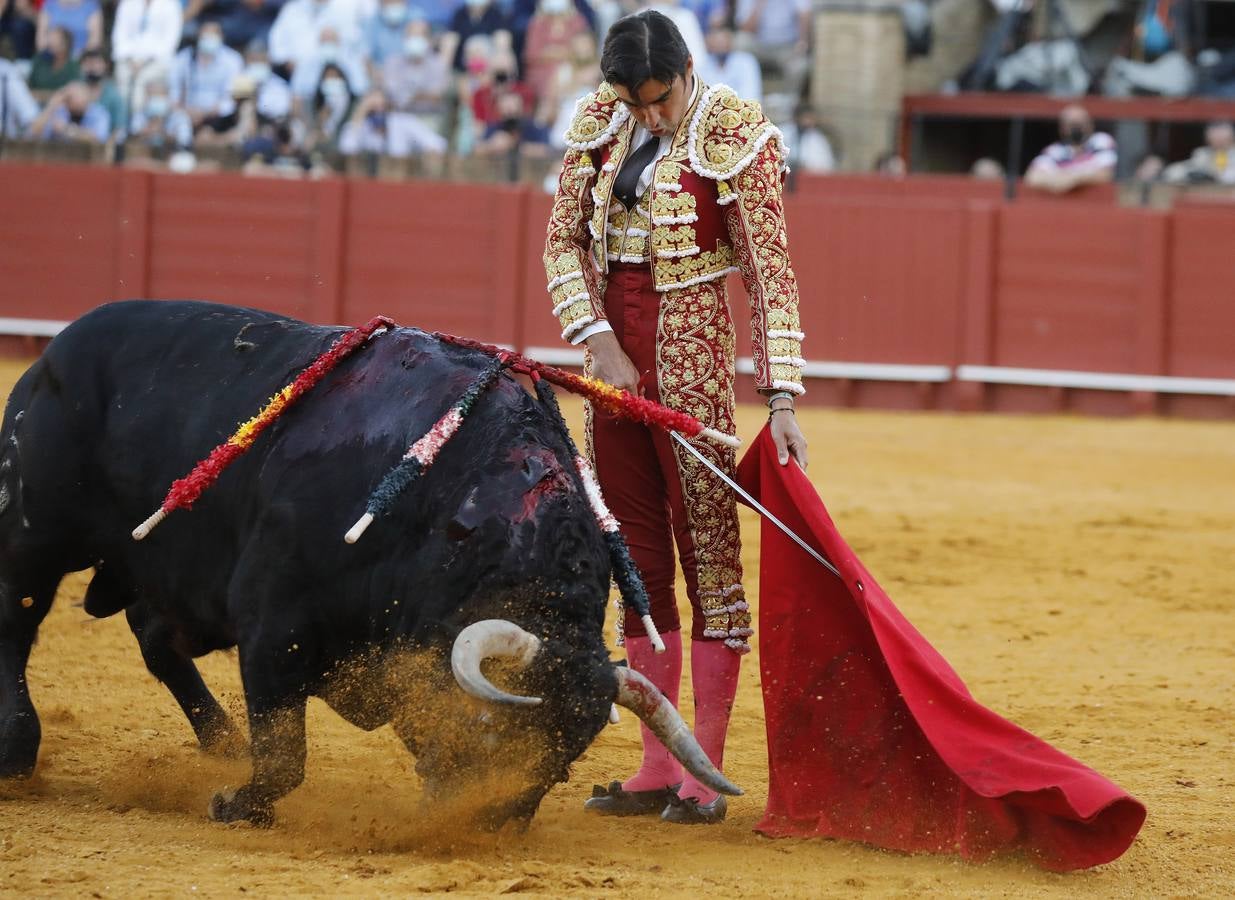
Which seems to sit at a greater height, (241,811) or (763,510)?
(763,510)

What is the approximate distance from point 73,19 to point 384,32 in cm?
212

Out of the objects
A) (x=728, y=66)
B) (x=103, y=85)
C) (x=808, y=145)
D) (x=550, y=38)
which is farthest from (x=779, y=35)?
(x=103, y=85)

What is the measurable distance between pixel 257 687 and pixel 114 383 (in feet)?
2.39

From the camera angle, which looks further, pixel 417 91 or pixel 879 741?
pixel 417 91

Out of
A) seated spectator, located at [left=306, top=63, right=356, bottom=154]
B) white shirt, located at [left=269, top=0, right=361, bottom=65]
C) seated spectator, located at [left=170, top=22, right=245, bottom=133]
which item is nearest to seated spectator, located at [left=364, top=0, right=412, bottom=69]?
white shirt, located at [left=269, top=0, right=361, bottom=65]

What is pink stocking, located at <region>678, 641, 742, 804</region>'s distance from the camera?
3293 mm

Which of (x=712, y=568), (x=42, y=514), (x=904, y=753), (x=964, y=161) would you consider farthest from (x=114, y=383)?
Answer: (x=964, y=161)

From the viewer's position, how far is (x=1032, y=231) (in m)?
10.1

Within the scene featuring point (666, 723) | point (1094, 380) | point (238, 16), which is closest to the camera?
point (666, 723)

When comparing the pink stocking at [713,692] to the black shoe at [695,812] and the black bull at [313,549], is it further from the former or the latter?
the black bull at [313,549]

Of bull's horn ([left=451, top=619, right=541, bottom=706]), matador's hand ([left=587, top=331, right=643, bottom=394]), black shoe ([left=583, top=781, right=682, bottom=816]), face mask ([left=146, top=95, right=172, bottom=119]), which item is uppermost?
face mask ([left=146, top=95, right=172, bottom=119])

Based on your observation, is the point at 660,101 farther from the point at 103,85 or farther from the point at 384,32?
the point at 103,85

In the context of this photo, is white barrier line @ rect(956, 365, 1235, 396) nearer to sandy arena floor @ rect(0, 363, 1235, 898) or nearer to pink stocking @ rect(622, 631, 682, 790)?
sandy arena floor @ rect(0, 363, 1235, 898)

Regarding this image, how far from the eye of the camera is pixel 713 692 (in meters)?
3.30
